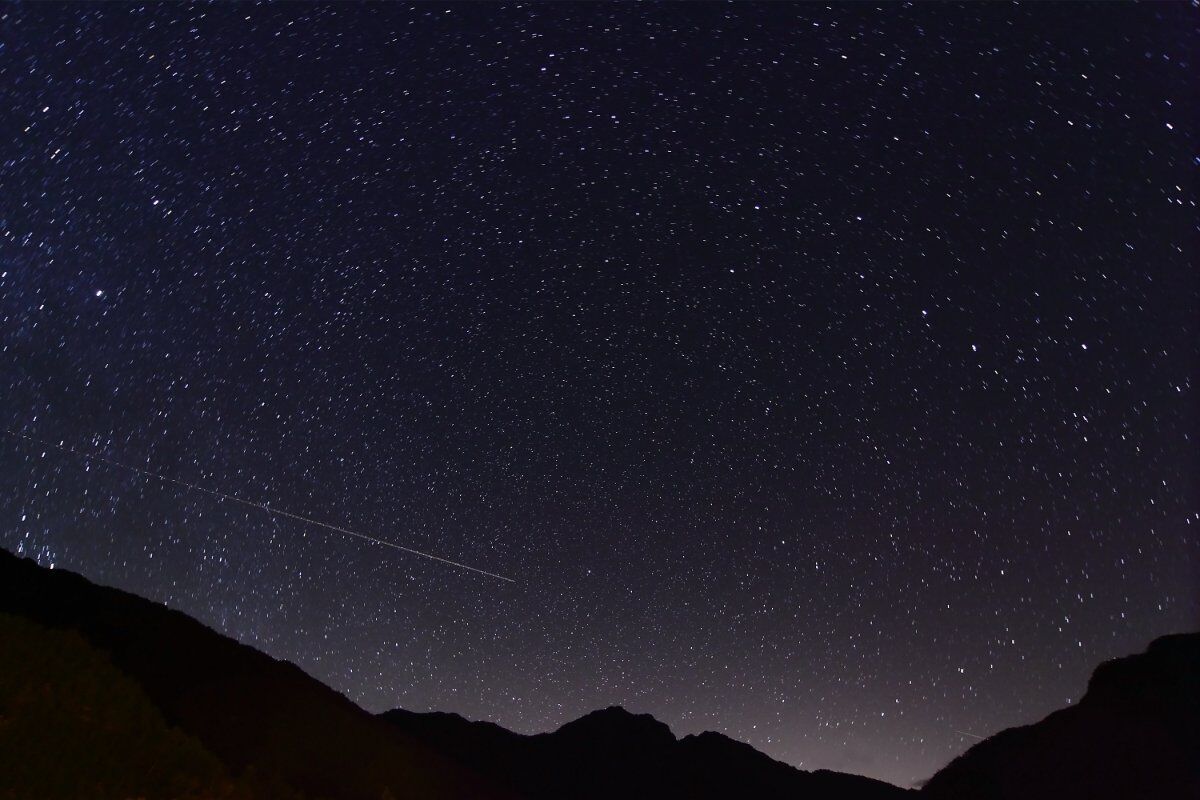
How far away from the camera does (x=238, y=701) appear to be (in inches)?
791

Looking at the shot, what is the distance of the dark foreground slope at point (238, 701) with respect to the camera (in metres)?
17.4

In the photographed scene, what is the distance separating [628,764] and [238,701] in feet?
173

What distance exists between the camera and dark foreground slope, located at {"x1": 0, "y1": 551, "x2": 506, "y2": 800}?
1738 cm

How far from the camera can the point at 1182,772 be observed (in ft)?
162

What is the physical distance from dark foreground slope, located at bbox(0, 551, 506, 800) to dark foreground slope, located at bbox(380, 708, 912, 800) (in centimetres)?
3424

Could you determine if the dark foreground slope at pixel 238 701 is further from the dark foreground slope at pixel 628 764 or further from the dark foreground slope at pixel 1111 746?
the dark foreground slope at pixel 1111 746

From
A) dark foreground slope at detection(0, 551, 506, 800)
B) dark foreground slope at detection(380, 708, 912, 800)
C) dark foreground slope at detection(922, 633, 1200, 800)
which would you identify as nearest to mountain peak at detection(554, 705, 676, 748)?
dark foreground slope at detection(380, 708, 912, 800)

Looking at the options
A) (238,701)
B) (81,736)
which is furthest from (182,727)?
(81,736)

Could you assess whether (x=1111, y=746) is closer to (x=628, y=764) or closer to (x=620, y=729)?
(x=628, y=764)

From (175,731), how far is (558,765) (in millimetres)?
54321

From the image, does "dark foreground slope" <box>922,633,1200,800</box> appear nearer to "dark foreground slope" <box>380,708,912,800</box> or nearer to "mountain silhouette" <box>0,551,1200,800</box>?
"mountain silhouette" <box>0,551,1200,800</box>

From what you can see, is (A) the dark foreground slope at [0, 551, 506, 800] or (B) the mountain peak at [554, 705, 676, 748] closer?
(A) the dark foreground slope at [0, 551, 506, 800]

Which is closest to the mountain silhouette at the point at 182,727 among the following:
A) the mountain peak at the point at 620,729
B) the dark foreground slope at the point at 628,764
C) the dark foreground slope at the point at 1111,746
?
the dark foreground slope at the point at 1111,746

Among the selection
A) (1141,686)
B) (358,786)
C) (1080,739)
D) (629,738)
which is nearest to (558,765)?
(629,738)
